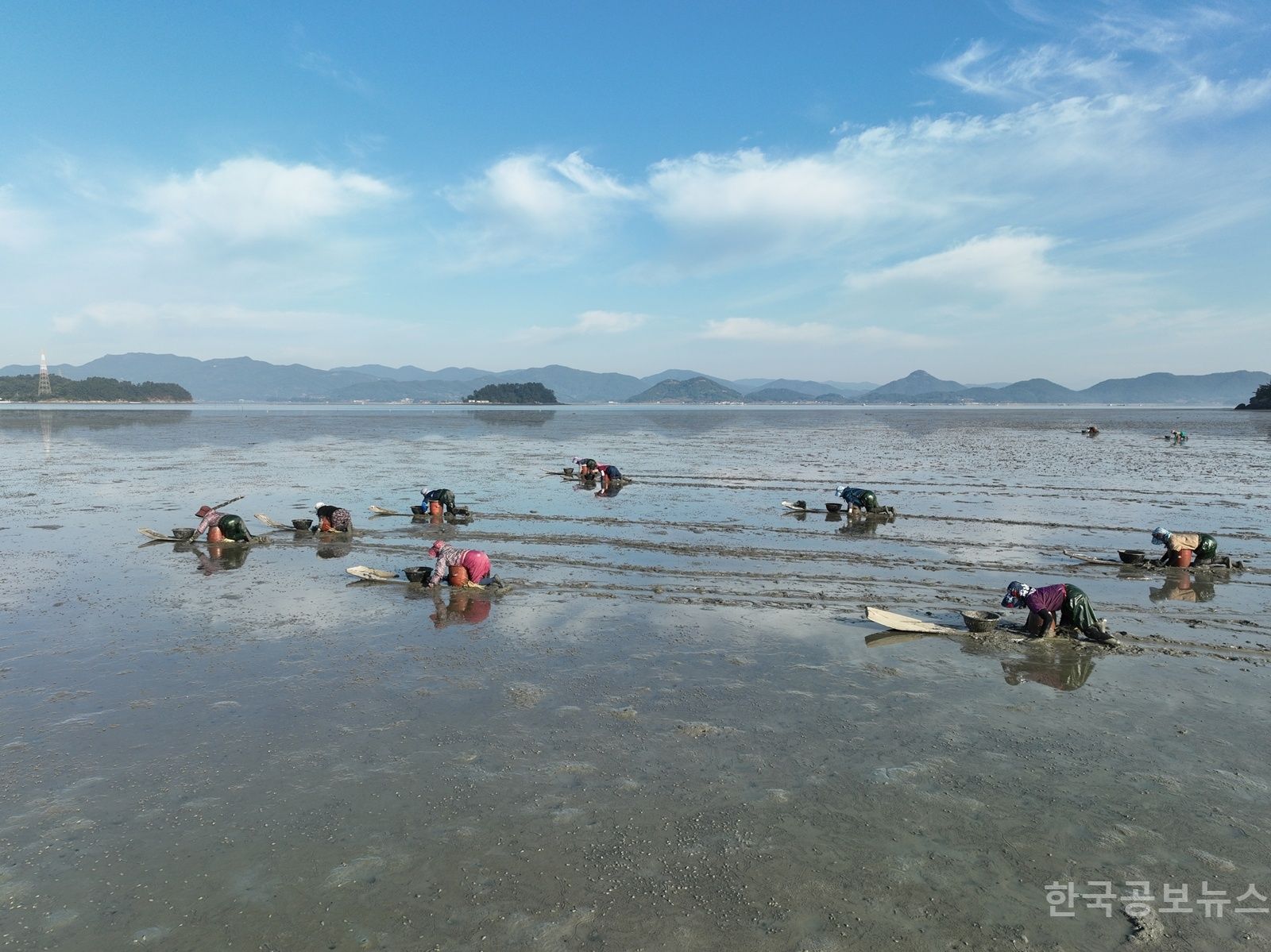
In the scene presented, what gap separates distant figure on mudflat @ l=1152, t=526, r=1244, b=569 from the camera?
18031 mm

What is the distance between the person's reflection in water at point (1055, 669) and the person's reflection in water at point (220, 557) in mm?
18654

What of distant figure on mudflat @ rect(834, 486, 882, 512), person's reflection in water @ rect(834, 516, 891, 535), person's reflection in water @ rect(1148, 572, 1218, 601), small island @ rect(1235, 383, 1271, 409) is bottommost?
person's reflection in water @ rect(1148, 572, 1218, 601)

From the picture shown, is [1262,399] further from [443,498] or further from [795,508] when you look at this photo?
[443,498]

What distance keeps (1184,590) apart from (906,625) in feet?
28.5

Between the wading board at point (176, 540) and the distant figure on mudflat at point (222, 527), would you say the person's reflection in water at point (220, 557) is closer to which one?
the wading board at point (176, 540)

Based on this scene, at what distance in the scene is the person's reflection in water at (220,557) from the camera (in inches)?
731

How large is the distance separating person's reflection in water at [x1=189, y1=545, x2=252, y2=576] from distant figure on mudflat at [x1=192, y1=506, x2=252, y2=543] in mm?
401

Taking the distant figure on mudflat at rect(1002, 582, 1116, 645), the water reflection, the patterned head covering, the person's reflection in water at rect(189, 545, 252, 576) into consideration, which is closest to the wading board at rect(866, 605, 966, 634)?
the patterned head covering

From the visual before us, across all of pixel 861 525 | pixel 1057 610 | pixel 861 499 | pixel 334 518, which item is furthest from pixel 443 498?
pixel 1057 610

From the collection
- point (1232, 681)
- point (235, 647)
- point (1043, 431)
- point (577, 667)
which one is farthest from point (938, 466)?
point (1043, 431)

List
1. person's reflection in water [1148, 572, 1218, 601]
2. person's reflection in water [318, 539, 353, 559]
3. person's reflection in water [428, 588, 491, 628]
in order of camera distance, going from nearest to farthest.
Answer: person's reflection in water [428, 588, 491, 628] < person's reflection in water [1148, 572, 1218, 601] < person's reflection in water [318, 539, 353, 559]

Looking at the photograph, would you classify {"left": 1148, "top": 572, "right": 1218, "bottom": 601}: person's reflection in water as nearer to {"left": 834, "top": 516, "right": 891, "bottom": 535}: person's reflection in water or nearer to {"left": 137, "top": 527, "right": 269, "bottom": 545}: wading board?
{"left": 834, "top": 516, "right": 891, "bottom": 535}: person's reflection in water

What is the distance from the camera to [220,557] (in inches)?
775

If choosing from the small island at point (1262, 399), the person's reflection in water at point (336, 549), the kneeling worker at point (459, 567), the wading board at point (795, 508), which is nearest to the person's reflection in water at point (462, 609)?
the kneeling worker at point (459, 567)
